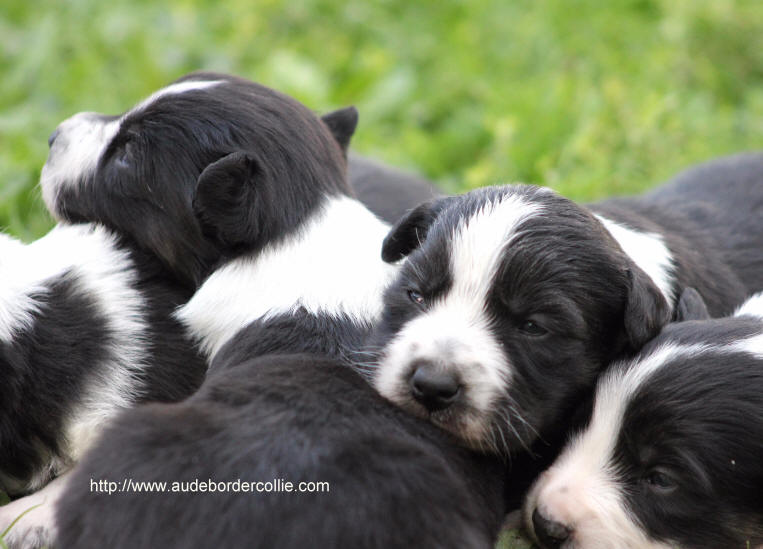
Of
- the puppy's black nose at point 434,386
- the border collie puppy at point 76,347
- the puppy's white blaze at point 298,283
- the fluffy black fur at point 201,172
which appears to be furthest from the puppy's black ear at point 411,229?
the border collie puppy at point 76,347

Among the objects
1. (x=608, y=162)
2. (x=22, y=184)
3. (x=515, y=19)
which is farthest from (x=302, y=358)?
(x=515, y=19)

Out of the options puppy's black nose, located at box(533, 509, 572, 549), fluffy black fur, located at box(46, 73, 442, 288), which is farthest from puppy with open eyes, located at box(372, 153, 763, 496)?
fluffy black fur, located at box(46, 73, 442, 288)

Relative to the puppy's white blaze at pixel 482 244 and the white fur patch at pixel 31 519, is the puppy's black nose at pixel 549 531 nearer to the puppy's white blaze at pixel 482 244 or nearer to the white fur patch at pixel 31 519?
the puppy's white blaze at pixel 482 244

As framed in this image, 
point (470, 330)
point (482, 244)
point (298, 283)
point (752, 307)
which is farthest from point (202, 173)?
point (752, 307)

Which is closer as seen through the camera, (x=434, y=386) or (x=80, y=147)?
(x=434, y=386)

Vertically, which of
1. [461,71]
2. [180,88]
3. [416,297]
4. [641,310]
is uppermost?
[180,88]

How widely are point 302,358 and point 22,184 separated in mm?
3071

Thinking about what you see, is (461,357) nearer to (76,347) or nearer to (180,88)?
(76,347)

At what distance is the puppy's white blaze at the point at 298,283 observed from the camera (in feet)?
14.4

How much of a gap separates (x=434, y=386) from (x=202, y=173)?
4.67 ft

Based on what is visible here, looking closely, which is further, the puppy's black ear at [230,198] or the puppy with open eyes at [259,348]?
the puppy's black ear at [230,198]

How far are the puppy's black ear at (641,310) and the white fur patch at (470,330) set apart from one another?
47 centimetres

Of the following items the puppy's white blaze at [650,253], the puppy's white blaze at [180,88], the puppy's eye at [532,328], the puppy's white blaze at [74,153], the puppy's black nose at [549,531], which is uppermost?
the puppy's white blaze at [180,88]

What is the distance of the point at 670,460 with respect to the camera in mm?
3871
